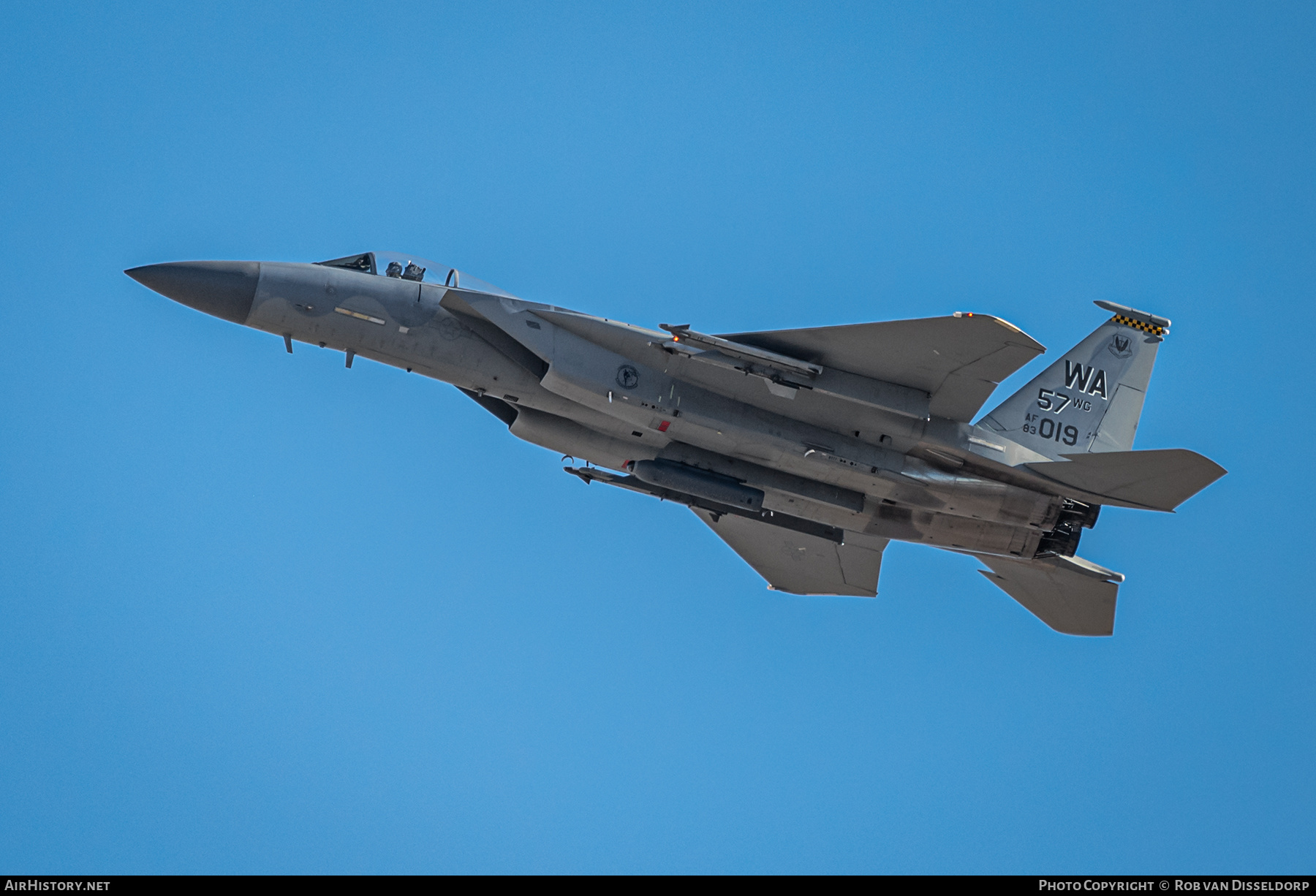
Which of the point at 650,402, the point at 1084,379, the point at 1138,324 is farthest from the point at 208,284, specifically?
the point at 1138,324

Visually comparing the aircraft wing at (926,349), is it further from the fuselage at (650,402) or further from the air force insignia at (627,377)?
the air force insignia at (627,377)

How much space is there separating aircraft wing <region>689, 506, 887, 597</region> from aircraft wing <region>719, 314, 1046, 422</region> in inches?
168

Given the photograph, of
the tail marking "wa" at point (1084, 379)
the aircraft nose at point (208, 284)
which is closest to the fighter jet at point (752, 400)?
the aircraft nose at point (208, 284)

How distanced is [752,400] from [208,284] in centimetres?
660

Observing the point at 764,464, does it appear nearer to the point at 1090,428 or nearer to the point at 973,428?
the point at 973,428

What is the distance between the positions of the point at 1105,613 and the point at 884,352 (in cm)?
630

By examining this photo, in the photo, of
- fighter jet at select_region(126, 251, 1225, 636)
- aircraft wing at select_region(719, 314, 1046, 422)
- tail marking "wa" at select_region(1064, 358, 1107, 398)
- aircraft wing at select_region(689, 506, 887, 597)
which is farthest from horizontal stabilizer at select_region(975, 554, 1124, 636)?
aircraft wing at select_region(719, 314, 1046, 422)

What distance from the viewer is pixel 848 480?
1594cm

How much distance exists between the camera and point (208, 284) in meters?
14.6

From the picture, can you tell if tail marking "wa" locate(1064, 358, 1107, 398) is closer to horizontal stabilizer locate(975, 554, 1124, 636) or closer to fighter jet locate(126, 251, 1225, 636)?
fighter jet locate(126, 251, 1225, 636)

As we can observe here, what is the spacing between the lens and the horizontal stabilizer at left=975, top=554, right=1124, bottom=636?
18.0 metres

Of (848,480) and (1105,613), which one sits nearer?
(848,480)

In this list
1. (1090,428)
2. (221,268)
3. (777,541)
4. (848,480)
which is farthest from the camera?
(777,541)
